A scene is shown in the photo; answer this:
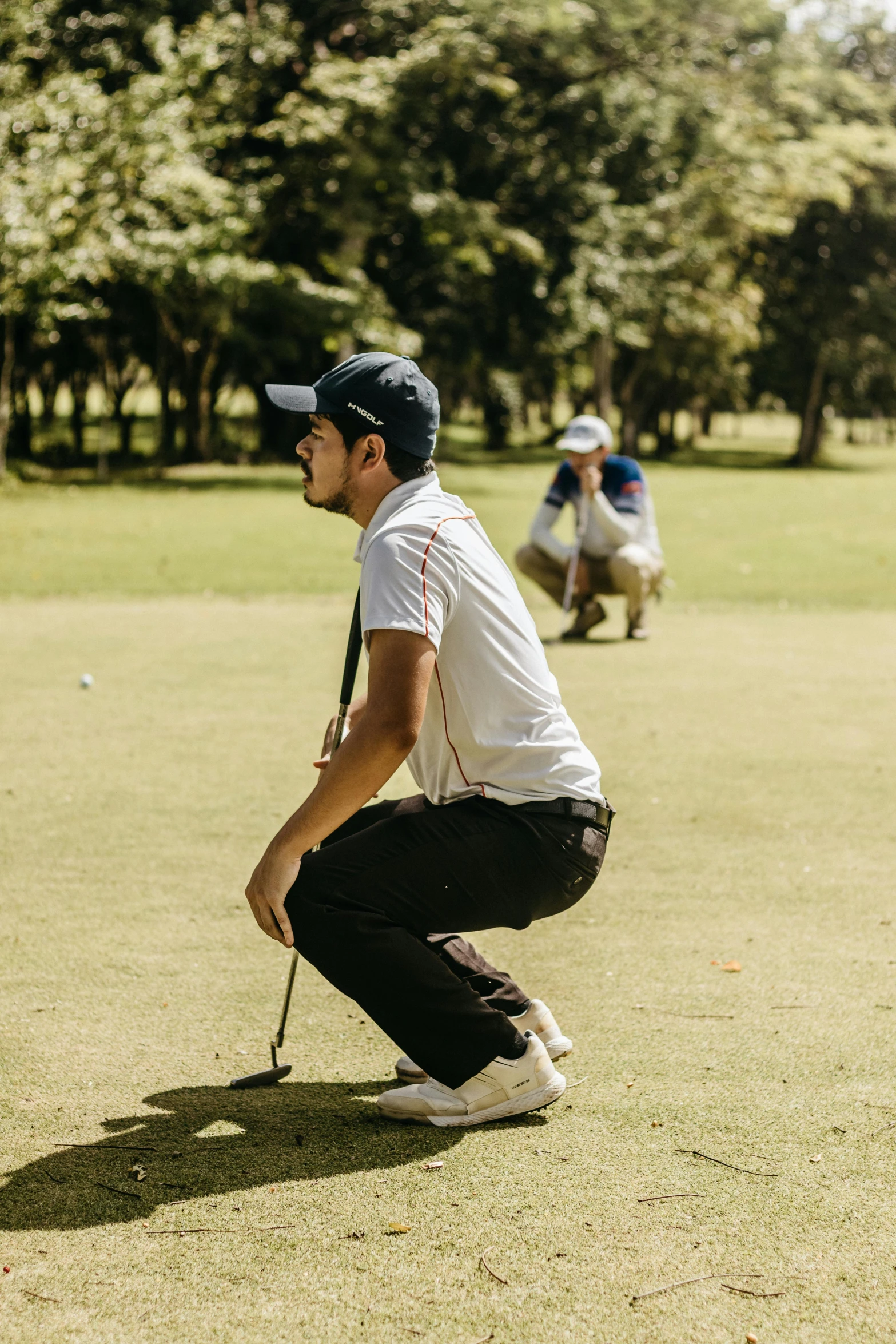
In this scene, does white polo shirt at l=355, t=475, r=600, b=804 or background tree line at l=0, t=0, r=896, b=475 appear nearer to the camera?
white polo shirt at l=355, t=475, r=600, b=804

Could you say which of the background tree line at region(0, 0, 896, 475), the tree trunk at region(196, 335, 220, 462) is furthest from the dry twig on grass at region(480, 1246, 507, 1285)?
the tree trunk at region(196, 335, 220, 462)

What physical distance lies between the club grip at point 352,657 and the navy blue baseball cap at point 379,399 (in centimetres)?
43

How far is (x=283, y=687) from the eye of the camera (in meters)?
9.62

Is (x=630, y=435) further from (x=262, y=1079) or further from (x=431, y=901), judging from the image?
(x=431, y=901)

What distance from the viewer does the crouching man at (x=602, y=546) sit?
1177cm

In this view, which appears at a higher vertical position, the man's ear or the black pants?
the man's ear

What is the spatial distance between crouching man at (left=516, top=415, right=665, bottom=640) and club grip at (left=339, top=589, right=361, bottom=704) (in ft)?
25.6

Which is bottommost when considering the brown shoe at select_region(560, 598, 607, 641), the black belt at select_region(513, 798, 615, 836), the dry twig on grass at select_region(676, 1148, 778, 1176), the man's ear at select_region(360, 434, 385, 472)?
the dry twig on grass at select_region(676, 1148, 778, 1176)

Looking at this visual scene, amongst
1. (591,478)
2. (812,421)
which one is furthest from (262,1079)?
(812,421)

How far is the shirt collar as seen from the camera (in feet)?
11.2

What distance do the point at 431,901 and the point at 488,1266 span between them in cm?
88

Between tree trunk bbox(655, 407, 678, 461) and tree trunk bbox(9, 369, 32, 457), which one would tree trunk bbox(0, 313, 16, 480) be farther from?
tree trunk bbox(655, 407, 678, 461)

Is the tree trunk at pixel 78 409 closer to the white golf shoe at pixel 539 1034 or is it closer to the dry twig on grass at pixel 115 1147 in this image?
the white golf shoe at pixel 539 1034

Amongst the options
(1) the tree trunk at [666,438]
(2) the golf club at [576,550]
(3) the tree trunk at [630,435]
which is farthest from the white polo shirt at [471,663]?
(1) the tree trunk at [666,438]
